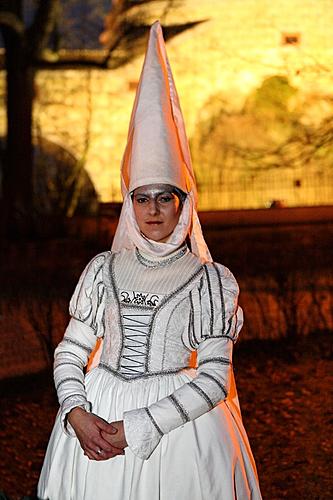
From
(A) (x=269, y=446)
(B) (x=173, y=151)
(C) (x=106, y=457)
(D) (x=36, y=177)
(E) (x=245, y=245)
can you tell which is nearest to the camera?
(C) (x=106, y=457)

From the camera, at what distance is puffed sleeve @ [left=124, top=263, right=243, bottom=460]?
2.49m

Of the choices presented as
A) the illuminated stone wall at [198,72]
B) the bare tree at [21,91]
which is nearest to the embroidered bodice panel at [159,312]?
the bare tree at [21,91]

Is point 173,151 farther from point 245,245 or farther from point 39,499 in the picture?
point 245,245

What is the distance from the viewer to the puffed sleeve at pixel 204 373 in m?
2.49

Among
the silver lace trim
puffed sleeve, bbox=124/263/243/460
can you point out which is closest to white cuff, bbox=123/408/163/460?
puffed sleeve, bbox=124/263/243/460

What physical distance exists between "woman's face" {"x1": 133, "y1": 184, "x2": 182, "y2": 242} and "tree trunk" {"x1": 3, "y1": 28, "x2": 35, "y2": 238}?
34.8 feet

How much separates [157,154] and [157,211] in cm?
17

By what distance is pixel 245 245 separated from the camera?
1298 centimetres

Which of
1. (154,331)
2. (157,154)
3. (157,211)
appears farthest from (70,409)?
(157,154)

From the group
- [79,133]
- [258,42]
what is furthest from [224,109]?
[79,133]

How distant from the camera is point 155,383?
2.62 metres

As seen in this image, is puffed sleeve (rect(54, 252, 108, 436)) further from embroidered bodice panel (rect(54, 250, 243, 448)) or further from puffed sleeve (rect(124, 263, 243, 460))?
puffed sleeve (rect(124, 263, 243, 460))

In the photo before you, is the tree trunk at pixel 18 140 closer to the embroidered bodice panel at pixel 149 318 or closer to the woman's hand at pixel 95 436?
the embroidered bodice panel at pixel 149 318

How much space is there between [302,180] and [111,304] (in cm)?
1416
